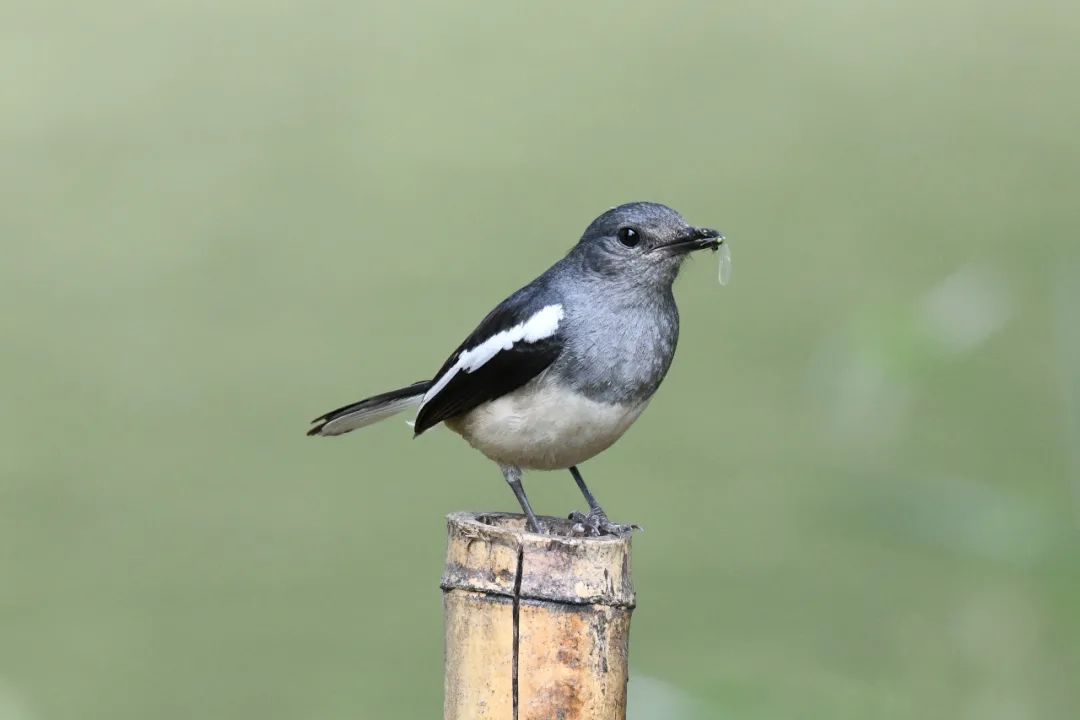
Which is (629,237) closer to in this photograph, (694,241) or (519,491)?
(694,241)

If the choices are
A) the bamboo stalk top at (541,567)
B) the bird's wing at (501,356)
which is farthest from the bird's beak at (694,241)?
the bamboo stalk top at (541,567)

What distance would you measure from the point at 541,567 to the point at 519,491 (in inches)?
26.0

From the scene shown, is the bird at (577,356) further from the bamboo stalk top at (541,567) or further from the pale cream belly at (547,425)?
the bamboo stalk top at (541,567)

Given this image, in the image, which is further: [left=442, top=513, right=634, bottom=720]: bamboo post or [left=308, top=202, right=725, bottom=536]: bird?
[left=308, top=202, right=725, bottom=536]: bird

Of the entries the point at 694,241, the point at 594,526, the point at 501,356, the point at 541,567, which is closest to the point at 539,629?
the point at 541,567

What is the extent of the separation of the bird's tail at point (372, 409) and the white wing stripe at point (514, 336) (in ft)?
0.96

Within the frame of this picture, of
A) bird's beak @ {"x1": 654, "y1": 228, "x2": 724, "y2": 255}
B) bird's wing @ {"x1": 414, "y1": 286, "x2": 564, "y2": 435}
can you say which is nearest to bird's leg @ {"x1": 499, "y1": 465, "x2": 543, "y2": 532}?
bird's wing @ {"x1": 414, "y1": 286, "x2": 564, "y2": 435}

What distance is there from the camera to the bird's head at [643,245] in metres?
2.95

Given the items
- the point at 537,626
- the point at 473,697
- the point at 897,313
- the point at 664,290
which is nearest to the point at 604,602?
the point at 537,626

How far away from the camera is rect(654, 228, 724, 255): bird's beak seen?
288cm

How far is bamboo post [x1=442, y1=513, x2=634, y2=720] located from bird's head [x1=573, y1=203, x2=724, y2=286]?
82 centimetres

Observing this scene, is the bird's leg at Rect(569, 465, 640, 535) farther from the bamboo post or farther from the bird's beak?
the bird's beak

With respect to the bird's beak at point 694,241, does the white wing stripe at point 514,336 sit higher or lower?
lower

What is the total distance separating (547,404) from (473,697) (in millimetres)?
741
